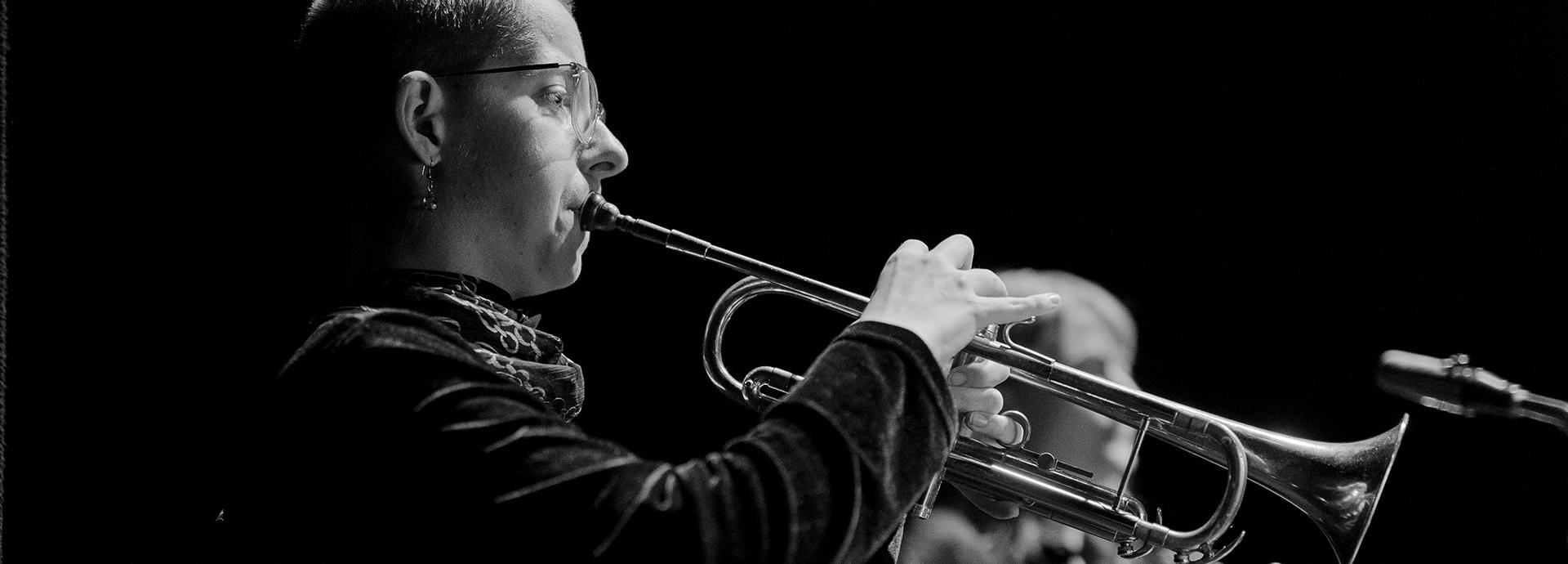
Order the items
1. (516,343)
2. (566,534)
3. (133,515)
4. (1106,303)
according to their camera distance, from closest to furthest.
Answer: (566,534) < (516,343) < (133,515) < (1106,303)

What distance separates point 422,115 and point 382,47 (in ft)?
0.41

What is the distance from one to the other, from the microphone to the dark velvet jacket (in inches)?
21.0

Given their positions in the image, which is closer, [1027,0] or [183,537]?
[183,537]

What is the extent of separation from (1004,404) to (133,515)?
179 cm

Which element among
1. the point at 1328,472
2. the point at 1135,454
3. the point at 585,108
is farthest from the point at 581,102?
the point at 1328,472

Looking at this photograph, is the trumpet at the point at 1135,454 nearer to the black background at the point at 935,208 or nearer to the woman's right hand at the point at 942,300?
the woman's right hand at the point at 942,300

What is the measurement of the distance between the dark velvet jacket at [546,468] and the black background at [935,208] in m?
0.58

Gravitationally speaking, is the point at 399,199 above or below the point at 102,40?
below

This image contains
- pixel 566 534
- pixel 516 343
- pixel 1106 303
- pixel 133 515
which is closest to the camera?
pixel 566 534

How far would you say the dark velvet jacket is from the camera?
1.01m

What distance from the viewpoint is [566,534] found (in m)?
1.01

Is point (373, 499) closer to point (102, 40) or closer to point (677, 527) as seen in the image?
point (677, 527)

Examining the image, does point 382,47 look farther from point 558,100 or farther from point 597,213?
point 597,213

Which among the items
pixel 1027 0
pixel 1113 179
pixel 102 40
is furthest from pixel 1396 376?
pixel 102 40
